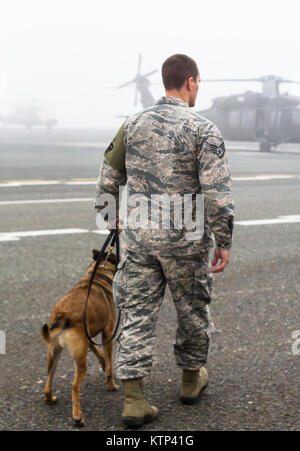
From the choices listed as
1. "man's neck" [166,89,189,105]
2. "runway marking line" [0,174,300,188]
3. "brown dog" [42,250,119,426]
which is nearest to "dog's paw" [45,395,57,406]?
"brown dog" [42,250,119,426]

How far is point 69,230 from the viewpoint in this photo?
962 cm

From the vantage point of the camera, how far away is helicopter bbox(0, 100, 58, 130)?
111438 mm

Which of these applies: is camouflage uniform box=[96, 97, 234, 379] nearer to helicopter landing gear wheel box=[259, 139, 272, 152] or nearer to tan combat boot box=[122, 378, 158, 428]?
tan combat boot box=[122, 378, 158, 428]

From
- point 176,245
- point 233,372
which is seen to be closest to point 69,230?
point 233,372

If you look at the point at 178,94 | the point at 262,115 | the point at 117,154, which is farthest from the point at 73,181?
the point at 262,115

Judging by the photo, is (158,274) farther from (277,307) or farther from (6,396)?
(277,307)

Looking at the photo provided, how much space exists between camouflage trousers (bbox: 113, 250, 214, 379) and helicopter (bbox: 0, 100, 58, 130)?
11044 cm

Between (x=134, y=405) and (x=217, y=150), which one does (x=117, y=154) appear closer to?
(x=217, y=150)

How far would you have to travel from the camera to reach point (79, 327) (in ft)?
11.4

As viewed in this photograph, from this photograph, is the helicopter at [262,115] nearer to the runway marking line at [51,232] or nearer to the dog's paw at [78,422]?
the runway marking line at [51,232]

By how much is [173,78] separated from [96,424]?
1961mm

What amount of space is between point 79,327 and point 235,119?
3344cm

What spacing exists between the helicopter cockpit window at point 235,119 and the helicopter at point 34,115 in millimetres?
79059
